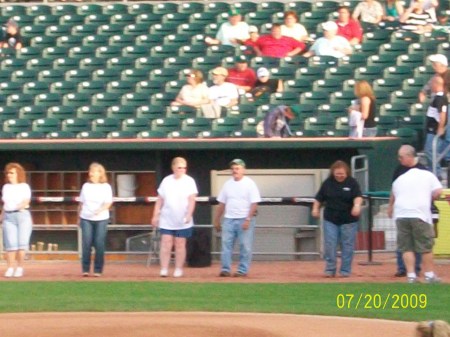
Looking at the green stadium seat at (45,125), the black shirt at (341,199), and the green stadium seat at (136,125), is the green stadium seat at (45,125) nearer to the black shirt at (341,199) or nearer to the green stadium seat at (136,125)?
the green stadium seat at (136,125)

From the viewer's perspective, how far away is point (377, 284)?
14062 mm

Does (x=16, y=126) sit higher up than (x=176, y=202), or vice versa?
(x=16, y=126)

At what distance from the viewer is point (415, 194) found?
14.0 m

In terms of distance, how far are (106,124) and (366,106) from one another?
4566mm

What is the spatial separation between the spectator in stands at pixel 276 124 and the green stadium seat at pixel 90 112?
11.5ft

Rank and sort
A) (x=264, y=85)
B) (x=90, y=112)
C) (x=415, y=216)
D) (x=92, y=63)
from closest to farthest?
1. (x=415, y=216)
2. (x=264, y=85)
3. (x=90, y=112)
4. (x=92, y=63)

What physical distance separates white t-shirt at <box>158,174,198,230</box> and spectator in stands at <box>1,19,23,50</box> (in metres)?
8.65

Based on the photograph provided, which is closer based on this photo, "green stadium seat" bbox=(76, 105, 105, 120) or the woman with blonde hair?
the woman with blonde hair

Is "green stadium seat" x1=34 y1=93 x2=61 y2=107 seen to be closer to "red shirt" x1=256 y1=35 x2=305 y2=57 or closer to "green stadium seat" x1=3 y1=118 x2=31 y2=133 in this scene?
"green stadium seat" x1=3 y1=118 x2=31 y2=133

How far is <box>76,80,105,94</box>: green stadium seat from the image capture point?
21.8 m

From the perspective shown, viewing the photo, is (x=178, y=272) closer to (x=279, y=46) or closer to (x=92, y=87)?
(x=92, y=87)

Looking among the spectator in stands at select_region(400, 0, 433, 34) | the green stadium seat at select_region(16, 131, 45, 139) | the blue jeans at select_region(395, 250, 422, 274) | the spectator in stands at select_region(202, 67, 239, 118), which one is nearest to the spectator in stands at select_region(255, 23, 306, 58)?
the spectator in stands at select_region(202, 67, 239, 118)

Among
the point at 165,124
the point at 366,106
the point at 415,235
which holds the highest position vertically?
the point at 366,106

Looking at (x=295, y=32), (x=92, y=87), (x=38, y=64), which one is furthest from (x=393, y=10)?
(x=38, y=64)
